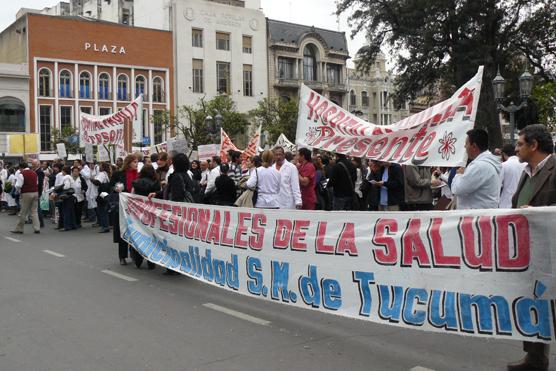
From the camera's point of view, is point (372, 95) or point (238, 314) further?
point (372, 95)

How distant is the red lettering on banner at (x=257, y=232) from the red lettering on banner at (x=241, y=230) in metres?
0.12

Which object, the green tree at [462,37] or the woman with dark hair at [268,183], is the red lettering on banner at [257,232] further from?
the green tree at [462,37]

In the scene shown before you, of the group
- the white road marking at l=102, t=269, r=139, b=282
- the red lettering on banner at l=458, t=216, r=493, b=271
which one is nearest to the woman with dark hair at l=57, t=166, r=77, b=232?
the white road marking at l=102, t=269, r=139, b=282

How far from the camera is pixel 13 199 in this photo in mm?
22703

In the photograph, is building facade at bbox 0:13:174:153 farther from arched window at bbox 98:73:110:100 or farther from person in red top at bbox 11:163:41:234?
person in red top at bbox 11:163:41:234

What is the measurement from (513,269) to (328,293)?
178cm

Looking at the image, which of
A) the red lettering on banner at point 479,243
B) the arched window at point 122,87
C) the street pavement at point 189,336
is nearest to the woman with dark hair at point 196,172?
the street pavement at point 189,336

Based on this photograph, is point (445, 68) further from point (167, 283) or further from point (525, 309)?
point (525, 309)

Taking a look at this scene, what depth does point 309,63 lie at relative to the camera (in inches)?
2768

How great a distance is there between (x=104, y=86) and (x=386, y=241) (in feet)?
183

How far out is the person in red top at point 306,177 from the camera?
10.4 meters

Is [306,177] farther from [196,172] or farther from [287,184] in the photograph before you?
[196,172]

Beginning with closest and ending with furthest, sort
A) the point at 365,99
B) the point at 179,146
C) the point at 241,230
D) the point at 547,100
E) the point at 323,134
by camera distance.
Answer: the point at 241,230, the point at 323,134, the point at 179,146, the point at 547,100, the point at 365,99

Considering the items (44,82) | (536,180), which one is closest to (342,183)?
(536,180)
